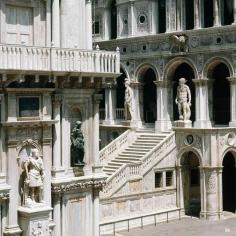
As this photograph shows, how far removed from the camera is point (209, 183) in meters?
33.9

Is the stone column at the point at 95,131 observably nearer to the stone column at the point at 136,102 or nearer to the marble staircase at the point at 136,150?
the marble staircase at the point at 136,150

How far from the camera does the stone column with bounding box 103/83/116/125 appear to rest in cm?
4278

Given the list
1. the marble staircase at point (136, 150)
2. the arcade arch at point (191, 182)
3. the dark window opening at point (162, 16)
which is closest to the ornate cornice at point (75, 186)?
the marble staircase at point (136, 150)

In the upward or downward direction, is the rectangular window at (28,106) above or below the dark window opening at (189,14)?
below

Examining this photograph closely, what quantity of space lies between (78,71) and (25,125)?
2626mm

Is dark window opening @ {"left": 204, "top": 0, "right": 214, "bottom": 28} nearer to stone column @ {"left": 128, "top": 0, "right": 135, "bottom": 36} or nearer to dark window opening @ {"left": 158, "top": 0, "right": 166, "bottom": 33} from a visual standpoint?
dark window opening @ {"left": 158, "top": 0, "right": 166, "bottom": 33}

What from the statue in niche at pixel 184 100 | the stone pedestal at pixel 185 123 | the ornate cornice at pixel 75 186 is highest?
the statue in niche at pixel 184 100

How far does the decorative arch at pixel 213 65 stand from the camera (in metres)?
36.2

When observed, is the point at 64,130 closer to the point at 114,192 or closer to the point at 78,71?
the point at 78,71

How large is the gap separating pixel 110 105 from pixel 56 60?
21690 mm

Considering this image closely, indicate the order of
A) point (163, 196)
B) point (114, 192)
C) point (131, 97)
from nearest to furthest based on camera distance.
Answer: point (114, 192) → point (163, 196) → point (131, 97)

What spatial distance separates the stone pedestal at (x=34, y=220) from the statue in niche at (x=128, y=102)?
18320 millimetres

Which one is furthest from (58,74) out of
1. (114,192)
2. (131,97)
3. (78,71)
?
(131,97)

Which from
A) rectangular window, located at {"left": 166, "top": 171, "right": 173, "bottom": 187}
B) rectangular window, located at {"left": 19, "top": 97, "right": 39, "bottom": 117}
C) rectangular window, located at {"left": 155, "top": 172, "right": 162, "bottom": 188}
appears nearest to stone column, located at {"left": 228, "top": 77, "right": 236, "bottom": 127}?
rectangular window, located at {"left": 166, "top": 171, "right": 173, "bottom": 187}
